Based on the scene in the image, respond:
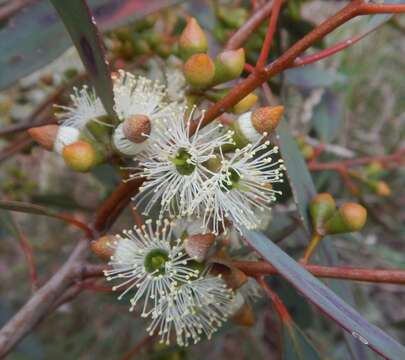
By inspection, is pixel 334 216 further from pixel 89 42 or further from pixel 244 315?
pixel 89 42

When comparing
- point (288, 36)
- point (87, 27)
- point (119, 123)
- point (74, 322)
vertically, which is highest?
point (288, 36)

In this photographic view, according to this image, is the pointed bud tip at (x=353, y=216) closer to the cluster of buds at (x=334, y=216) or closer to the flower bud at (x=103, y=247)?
the cluster of buds at (x=334, y=216)

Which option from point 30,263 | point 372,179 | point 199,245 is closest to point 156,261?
point 199,245

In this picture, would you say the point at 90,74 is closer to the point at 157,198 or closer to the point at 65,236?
the point at 157,198

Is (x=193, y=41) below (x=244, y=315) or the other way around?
the other way around

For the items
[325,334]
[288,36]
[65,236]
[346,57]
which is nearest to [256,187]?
[288,36]

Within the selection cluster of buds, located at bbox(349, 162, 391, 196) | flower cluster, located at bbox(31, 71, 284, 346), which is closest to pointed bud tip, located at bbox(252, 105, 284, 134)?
flower cluster, located at bbox(31, 71, 284, 346)

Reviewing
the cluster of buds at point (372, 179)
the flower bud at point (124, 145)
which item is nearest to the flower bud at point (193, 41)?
the flower bud at point (124, 145)
